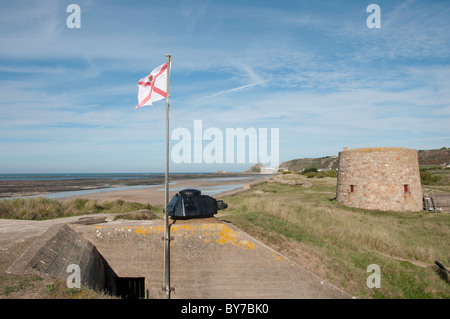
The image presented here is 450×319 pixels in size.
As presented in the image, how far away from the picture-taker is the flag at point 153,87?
643 centimetres

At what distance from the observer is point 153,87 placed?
6.53m

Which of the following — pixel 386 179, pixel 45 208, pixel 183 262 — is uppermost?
pixel 386 179

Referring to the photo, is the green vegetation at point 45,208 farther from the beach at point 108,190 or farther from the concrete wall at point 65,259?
the concrete wall at point 65,259

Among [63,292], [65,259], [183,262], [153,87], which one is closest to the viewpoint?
[63,292]

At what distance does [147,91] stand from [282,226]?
6209 millimetres

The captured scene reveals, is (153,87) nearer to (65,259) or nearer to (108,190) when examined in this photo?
(65,259)

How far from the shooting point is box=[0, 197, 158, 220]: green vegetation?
13316mm

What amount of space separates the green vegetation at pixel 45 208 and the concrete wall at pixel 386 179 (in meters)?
15.7

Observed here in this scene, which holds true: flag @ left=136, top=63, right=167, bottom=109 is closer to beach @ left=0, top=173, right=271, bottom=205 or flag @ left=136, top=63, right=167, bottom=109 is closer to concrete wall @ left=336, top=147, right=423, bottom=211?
beach @ left=0, top=173, right=271, bottom=205

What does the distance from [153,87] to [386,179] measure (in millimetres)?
18548

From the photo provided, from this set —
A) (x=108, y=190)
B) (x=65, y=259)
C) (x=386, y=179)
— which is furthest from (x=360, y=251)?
(x=108, y=190)
